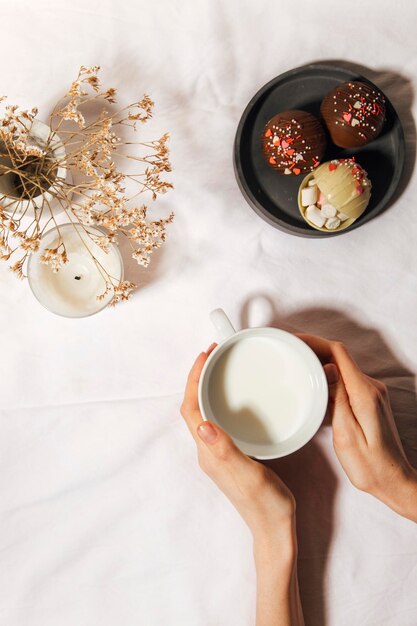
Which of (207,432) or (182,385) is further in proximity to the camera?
(182,385)

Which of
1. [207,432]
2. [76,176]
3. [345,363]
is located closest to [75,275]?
[76,176]

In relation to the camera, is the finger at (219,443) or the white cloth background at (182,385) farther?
the white cloth background at (182,385)

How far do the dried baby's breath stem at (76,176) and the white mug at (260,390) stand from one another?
15 cm

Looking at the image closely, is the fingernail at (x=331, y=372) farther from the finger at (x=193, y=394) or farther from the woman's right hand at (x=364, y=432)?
the finger at (x=193, y=394)

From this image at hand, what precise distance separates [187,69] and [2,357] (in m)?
0.47

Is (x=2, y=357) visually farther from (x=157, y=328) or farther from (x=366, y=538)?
(x=366, y=538)

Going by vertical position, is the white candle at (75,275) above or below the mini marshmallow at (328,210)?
below

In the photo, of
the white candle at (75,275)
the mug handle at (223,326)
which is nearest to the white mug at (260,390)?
the mug handle at (223,326)

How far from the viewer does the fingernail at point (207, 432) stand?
598 millimetres

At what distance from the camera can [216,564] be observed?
0.72 m

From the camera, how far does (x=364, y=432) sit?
2.20ft

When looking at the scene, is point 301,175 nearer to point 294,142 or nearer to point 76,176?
point 294,142

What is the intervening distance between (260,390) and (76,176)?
37 cm

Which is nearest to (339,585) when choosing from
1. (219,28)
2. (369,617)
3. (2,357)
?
(369,617)
